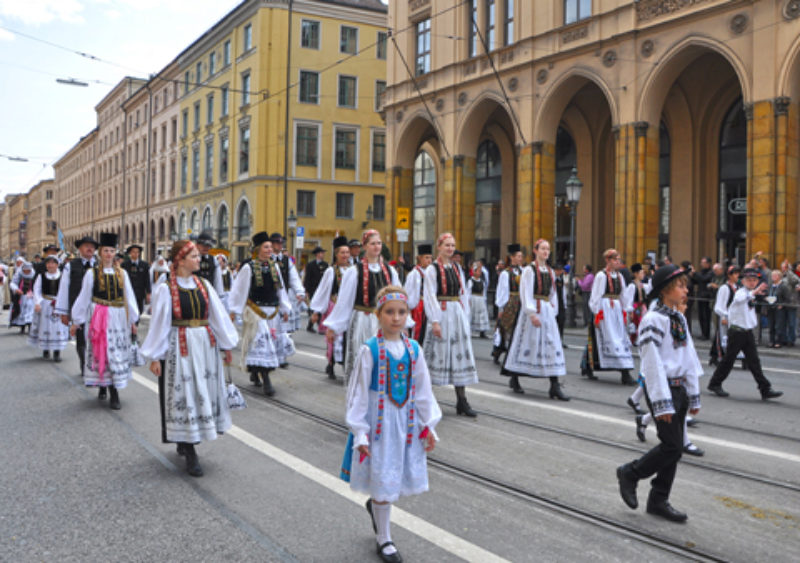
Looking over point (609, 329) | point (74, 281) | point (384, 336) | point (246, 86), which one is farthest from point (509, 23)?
point (384, 336)

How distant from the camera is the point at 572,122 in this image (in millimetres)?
27453

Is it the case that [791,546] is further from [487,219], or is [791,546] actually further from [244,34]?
[244,34]

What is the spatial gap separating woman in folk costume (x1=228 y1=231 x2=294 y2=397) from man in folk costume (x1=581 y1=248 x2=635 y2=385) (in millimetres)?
4598

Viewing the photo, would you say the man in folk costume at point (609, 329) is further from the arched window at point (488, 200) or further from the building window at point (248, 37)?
the building window at point (248, 37)

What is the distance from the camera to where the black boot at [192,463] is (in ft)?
17.7

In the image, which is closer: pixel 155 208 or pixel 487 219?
pixel 487 219

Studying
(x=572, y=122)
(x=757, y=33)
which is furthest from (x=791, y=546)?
(x=572, y=122)

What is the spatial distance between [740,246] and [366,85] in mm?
27833

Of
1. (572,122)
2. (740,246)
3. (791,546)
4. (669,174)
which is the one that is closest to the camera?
(791,546)

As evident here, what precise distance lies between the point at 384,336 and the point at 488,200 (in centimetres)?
2813

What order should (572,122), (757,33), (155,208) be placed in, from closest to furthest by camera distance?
(757,33) → (572,122) → (155,208)

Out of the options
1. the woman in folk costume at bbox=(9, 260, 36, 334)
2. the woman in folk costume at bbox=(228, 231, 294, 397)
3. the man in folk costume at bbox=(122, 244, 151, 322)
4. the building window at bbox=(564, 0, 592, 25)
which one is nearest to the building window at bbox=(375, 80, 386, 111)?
the building window at bbox=(564, 0, 592, 25)

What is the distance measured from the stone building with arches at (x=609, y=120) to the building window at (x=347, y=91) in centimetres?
1216

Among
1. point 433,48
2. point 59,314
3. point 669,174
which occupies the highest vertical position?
point 433,48
